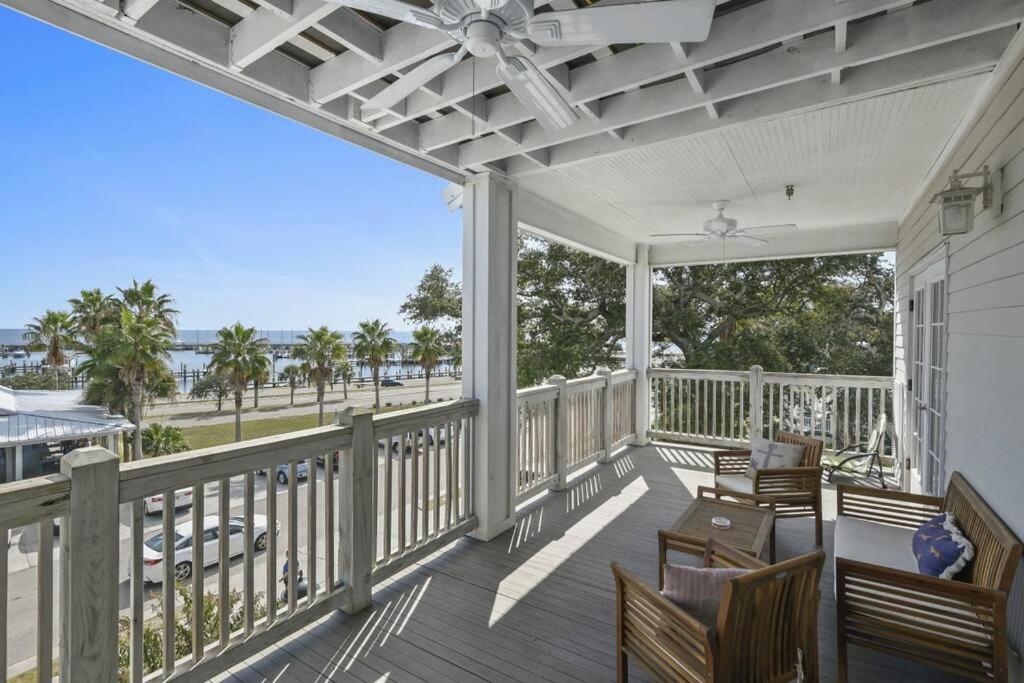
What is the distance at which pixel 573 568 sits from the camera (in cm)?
326

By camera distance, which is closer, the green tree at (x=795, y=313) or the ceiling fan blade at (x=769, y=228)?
the ceiling fan blade at (x=769, y=228)

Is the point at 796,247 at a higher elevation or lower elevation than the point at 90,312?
higher

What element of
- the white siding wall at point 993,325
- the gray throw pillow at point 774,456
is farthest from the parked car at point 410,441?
the white siding wall at point 993,325

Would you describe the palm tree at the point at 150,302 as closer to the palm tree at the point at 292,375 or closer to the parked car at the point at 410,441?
the palm tree at the point at 292,375

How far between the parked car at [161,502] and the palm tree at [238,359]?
1.28 metres

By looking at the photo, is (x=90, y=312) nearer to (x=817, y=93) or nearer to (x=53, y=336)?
(x=53, y=336)

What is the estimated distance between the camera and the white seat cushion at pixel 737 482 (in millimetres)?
3793

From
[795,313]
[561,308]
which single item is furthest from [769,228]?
[795,313]

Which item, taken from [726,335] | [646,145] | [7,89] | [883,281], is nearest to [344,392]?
[646,145]

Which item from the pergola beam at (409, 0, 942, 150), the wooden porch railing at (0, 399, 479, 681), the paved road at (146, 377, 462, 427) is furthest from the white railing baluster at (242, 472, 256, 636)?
the pergola beam at (409, 0, 942, 150)

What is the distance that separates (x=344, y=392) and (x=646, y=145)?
8.03 ft

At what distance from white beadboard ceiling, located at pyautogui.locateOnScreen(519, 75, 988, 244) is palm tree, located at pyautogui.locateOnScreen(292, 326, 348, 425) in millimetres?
2043

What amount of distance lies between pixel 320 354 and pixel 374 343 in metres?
0.99

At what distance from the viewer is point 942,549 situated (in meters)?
2.24
